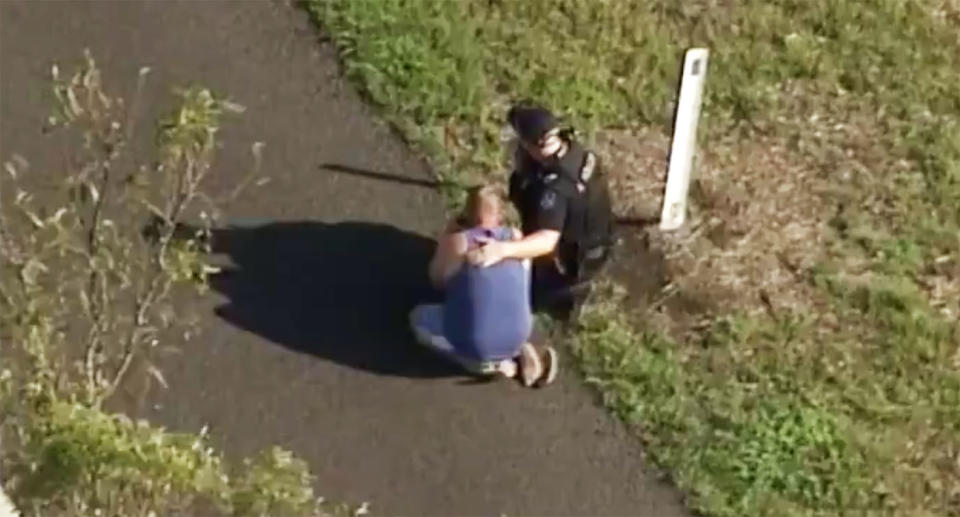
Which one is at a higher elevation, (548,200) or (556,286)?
(548,200)

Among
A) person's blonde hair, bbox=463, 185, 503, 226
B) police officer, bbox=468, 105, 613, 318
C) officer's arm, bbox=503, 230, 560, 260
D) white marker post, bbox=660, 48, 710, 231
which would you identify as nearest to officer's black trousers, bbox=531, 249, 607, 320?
police officer, bbox=468, 105, 613, 318

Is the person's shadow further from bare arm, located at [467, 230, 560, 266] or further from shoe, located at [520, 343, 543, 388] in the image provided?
bare arm, located at [467, 230, 560, 266]

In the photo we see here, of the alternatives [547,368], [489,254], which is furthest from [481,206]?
[547,368]

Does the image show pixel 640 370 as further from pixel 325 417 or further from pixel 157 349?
pixel 157 349

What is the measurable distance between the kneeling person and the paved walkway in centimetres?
14

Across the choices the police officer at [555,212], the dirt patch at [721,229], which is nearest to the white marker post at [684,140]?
the dirt patch at [721,229]

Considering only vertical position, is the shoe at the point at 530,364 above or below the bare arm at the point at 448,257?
below

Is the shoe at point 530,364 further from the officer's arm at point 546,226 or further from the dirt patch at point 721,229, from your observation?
the dirt patch at point 721,229

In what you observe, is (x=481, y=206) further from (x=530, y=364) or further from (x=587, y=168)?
(x=530, y=364)

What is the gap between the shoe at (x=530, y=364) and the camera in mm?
9273

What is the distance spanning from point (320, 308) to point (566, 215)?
1143mm

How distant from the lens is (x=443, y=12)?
10.8 metres

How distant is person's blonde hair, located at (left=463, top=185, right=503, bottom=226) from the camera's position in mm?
9000

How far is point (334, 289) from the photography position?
9.66 meters
